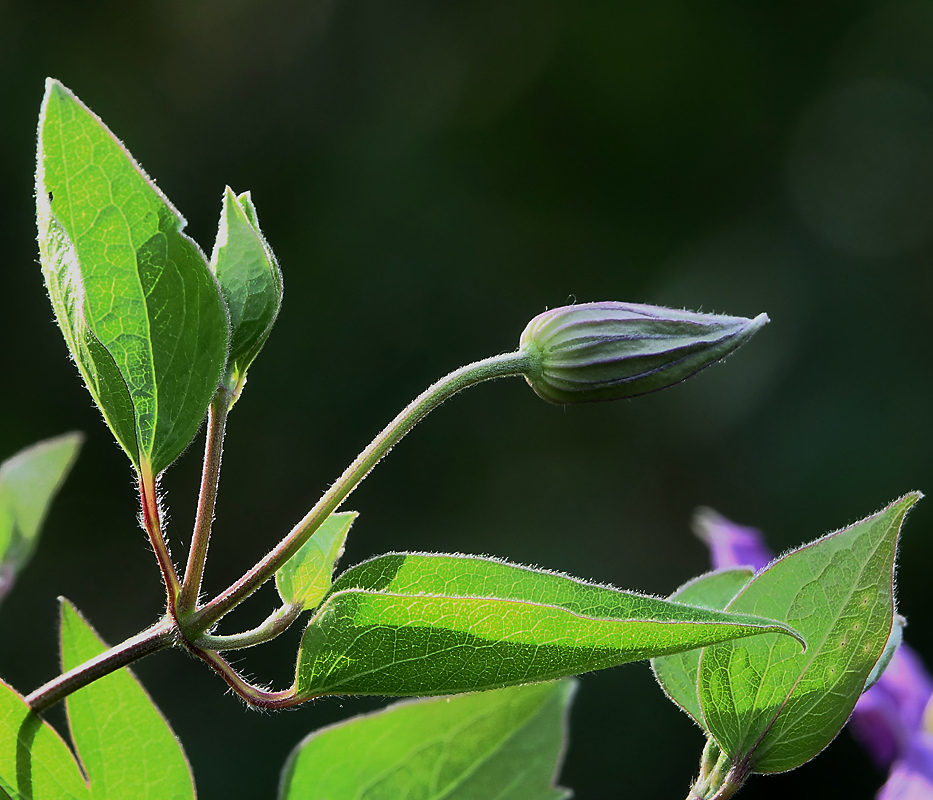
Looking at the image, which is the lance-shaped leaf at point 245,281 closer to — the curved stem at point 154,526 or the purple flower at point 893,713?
the curved stem at point 154,526

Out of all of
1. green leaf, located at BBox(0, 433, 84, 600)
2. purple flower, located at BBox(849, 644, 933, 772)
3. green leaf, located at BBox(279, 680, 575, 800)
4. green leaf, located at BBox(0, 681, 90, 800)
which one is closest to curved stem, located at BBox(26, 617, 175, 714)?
green leaf, located at BBox(0, 681, 90, 800)

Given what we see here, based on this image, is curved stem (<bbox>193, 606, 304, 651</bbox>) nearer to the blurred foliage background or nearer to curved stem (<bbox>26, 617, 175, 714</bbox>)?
curved stem (<bbox>26, 617, 175, 714</bbox>)

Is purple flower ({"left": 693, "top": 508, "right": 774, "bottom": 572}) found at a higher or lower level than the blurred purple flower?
higher

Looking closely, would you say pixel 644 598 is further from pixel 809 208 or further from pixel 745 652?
pixel 809 208

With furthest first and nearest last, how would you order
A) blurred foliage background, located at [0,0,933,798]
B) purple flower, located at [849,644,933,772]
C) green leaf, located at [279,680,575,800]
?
blurred foliage background, located at [0,0,933,798] → purple flower, located at [849,644,933,772] → green leaf, located at [279,680,575,800]

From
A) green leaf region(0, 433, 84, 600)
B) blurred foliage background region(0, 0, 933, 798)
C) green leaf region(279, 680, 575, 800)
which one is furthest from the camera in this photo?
blurred foliage background region(0, 0, 933, 798)

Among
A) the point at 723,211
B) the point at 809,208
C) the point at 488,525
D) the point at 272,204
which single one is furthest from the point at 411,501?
the point at 809,208

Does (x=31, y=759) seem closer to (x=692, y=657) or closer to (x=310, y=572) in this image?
(x=310, y=572)
